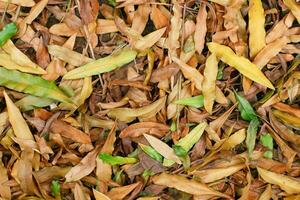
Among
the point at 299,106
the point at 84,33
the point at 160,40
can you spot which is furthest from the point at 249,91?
the point at 84,33

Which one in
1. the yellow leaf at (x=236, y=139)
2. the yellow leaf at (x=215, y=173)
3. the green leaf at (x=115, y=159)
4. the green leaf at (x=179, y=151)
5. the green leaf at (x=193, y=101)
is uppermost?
the green leaf at (x=193, y=101)

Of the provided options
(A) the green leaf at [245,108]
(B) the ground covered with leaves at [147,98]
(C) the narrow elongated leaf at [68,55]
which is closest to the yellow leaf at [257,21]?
(B) the ground covered with leaves at [147,98]

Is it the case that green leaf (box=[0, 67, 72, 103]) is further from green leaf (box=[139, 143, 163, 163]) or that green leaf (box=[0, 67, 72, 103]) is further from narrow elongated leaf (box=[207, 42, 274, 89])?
narrow elongated leaf (box=[207, 42, 274, 89])

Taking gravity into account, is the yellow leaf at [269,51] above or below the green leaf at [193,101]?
above

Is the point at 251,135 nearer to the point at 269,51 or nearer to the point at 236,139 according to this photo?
the point at 236,139

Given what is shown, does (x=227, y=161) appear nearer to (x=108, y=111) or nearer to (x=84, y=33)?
(x=108, y=111)

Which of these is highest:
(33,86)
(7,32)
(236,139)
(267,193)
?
(7,32)

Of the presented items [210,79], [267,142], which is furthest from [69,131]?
[267,142]

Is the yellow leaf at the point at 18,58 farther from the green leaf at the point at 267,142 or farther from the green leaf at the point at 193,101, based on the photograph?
the green leaf at the point at 267,142
